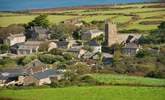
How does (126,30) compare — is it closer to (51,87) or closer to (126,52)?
(126,52)

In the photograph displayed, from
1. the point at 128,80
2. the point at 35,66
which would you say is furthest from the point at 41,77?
the point at 128,80

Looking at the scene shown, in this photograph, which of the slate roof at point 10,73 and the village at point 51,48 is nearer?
the village at point 51,48

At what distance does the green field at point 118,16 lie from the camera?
1066 cm

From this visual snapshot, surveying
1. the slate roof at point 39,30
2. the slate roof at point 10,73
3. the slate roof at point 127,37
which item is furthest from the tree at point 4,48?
the slate roof at point 10,73

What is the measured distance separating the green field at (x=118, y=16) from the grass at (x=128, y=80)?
4.11m

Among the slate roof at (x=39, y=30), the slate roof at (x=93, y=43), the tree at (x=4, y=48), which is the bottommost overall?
the tree at (x=4, y=48)

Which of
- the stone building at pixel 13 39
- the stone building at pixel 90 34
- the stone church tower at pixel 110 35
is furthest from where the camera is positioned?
the stone building at pixel 90 34

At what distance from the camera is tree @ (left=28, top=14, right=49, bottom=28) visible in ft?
35.1

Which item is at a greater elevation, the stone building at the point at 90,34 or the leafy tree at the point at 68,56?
the stone building at the point at 90,34

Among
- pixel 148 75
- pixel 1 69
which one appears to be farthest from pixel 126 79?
pixel 1 69

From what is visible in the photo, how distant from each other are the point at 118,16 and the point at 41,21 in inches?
84.3

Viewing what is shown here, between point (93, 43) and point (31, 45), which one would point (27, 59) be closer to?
point (31, 45)

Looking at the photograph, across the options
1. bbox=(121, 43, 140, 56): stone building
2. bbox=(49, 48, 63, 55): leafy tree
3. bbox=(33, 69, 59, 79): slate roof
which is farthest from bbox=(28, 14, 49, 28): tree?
bbox=(33, 69, 59, 79): slate roof

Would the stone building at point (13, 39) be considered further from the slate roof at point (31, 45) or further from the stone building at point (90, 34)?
the stone building at point (90, 34)
